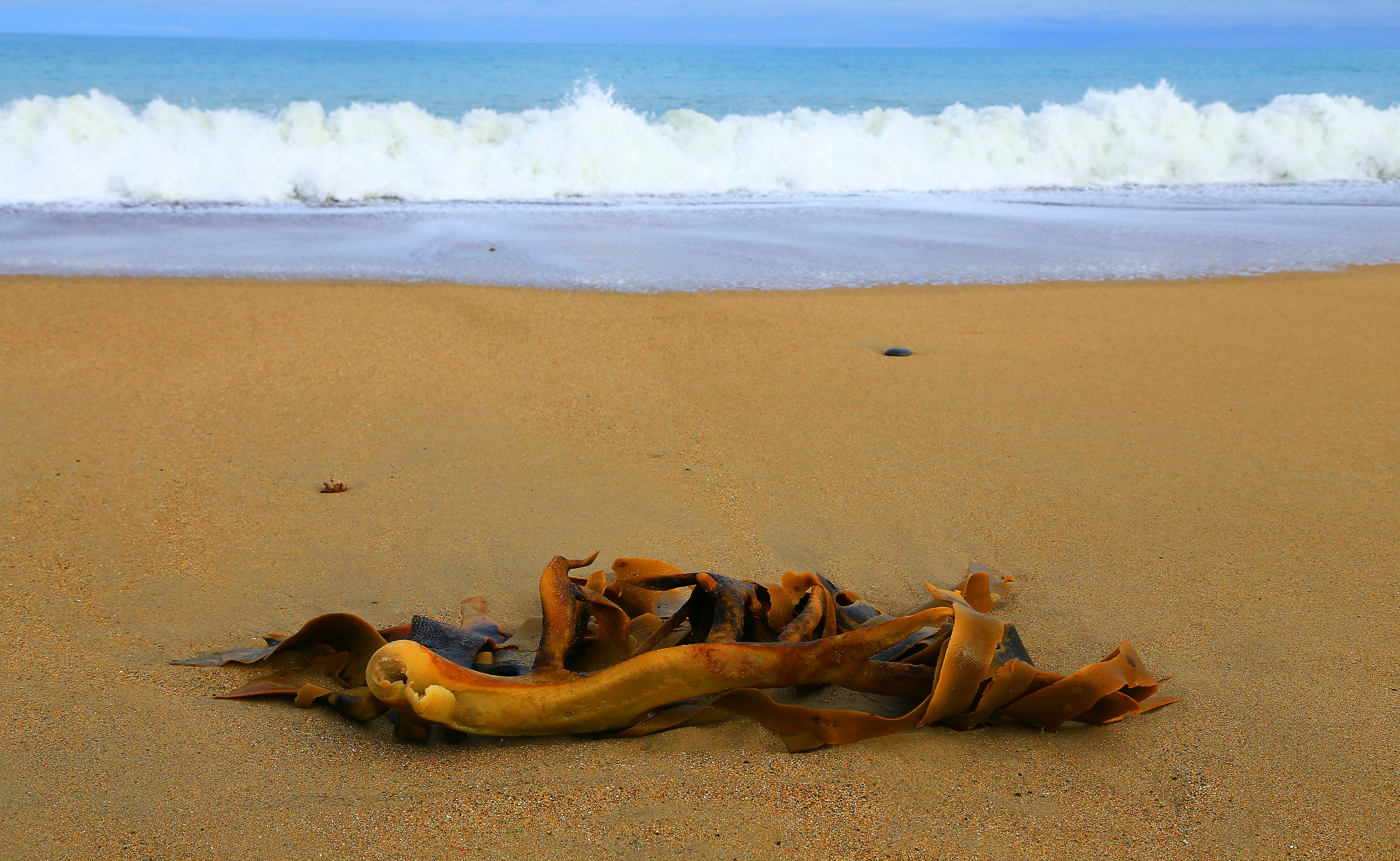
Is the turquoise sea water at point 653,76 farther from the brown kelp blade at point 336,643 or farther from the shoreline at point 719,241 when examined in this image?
the brown kelp blade at point 336,643

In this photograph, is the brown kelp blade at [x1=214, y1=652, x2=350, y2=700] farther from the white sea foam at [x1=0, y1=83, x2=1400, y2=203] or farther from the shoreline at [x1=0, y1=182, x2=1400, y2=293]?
the white sea foam at [x1=0, y1=83, x2=1400, y2=203]

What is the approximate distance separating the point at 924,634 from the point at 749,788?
0.48 m

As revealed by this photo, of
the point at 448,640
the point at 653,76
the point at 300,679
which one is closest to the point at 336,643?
the point at 300,679

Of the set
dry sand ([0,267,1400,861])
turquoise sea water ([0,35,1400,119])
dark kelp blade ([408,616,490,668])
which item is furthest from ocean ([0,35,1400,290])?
dark kelp blade ([408,616,490,668])

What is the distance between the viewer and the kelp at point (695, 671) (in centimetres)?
142

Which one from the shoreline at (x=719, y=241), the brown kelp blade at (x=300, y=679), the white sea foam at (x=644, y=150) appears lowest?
the brown kelp blade at (x=300, y=679)

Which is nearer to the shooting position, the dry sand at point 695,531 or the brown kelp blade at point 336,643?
the dry sand at point 695,531

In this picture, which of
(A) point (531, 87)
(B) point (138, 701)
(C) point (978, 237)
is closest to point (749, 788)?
(B) point (138, 701)

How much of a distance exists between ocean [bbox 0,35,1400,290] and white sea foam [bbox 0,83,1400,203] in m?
0.04

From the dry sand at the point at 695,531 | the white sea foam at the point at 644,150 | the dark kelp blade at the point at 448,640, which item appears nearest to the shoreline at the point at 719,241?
the dry sand at the point at 695,531

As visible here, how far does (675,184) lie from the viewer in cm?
1079

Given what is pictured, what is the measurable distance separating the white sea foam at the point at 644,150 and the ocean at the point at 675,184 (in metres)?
0.04

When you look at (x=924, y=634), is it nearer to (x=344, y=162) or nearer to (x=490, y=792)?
(x=490, y=792)

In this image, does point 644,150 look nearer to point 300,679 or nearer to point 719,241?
point 719,241
